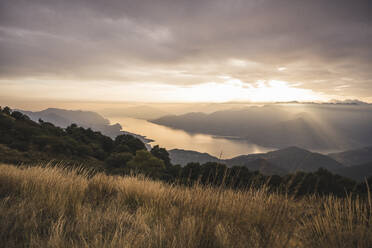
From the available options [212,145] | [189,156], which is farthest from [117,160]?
[212,145]

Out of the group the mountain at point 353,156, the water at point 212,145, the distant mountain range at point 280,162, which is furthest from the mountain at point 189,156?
the mountain at point 353,156

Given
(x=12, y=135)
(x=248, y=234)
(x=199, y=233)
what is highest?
(x=199, y=233)

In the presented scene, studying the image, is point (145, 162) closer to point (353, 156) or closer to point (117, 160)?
point (117, 160)

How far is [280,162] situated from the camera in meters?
91.1

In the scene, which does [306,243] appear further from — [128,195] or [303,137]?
[303,137]

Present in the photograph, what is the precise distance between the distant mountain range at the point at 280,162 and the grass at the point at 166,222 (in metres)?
0.51

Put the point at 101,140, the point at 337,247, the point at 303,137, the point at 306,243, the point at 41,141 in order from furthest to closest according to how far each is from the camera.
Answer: the point at 303,137, the point at 101,140, the point at 41,141, the point at 306,243, the point at 337,247

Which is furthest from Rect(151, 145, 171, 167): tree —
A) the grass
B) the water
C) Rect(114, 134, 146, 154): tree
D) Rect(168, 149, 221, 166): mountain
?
the grass

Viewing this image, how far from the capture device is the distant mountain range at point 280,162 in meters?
2.86

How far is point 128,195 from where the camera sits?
13.0 feet

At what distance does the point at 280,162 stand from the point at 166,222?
101m

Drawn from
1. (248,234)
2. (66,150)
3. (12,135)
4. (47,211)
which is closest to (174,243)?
(248,234)

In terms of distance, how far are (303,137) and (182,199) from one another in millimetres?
227253

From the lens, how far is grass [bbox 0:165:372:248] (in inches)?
74.8
